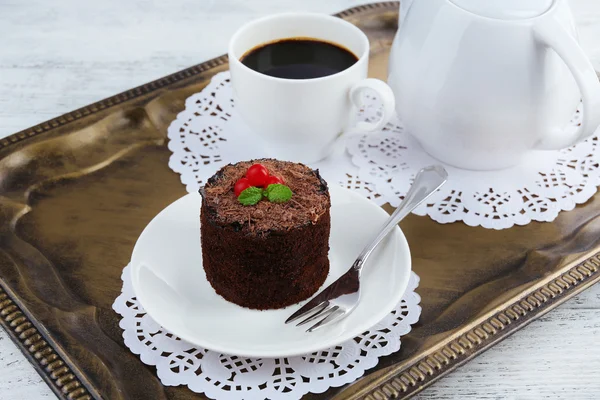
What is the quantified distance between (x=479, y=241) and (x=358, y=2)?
3.50ft

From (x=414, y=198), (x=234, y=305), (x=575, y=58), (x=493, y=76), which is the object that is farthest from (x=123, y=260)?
(x=575, y=58)

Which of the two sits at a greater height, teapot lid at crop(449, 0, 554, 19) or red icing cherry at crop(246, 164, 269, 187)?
teapot lid at crop(449, 0, 554, 19)

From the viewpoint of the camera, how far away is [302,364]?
95cm

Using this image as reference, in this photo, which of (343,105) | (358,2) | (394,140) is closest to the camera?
(343,105)

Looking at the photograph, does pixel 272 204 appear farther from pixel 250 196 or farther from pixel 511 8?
pixel 511 8

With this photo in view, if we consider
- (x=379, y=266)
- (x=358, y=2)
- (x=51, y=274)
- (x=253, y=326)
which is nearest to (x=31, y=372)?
(x=51, y=274)

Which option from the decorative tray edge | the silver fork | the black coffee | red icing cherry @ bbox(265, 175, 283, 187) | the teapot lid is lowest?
the decorative tray edge

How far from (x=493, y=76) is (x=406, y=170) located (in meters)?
0.25

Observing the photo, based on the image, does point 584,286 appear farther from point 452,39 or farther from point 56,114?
point 56,114

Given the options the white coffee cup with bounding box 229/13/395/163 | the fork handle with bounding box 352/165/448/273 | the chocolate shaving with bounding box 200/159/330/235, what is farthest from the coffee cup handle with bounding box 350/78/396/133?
the chocolate shaving with bounding box 200/159/330/235

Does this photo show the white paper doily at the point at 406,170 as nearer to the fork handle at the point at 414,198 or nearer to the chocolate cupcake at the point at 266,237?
the fork handle at the point at 414,198

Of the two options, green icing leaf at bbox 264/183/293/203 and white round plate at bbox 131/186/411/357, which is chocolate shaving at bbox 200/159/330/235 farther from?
white round plate at bbox 131/186/411/357

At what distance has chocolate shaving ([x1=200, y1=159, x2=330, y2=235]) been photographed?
945 millimetres

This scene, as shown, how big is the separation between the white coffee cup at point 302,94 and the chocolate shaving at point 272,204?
0.18 metres
